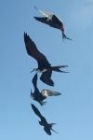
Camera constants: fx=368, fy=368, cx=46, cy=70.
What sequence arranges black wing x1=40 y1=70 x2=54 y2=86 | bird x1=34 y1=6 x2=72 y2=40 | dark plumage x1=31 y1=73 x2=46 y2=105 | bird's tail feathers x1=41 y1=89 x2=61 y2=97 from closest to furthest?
1. bird x1=34 y1=6 x2=72 y2=40
2. black wing x1=40 y1=70 x2=54 y2=86
3. dark plumage x1=31 y1=73 x2=46 y2=105
4. bird's tail feathers x1=41 y1=89 x2=61 y2=97

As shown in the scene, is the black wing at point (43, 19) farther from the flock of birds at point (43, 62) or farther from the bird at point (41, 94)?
the bird at point (41, 94)

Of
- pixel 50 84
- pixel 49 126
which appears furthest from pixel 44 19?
pixel 49 126

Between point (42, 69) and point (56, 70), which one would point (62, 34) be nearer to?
point (56, 70)

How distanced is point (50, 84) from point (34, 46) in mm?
2345

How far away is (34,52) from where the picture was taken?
11.9 m

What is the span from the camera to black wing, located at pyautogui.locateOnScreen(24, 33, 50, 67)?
1127 centimetres

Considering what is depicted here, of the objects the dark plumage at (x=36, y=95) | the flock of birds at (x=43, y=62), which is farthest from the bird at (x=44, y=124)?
the dark plumage at (x=36, y=95)

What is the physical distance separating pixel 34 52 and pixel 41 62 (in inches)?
27.5

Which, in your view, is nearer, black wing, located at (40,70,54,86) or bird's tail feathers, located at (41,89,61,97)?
black wing, located at (40,70,54,86)

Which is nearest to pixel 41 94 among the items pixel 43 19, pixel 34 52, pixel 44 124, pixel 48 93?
pixel 48 93

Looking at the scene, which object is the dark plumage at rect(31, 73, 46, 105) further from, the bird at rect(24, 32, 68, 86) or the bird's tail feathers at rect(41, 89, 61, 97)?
the bird at rect(24, 32, 68, 86)

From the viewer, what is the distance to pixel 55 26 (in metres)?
10.7

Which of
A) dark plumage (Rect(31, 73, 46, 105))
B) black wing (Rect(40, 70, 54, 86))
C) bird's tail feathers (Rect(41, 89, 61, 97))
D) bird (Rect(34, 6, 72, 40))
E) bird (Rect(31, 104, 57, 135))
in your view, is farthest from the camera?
bird (Rect(31, 104, 57, 135))

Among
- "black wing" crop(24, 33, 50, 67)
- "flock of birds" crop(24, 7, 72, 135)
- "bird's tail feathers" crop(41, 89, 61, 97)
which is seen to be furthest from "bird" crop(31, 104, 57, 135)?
"black wing" crop(24, 33, 50, 67)
